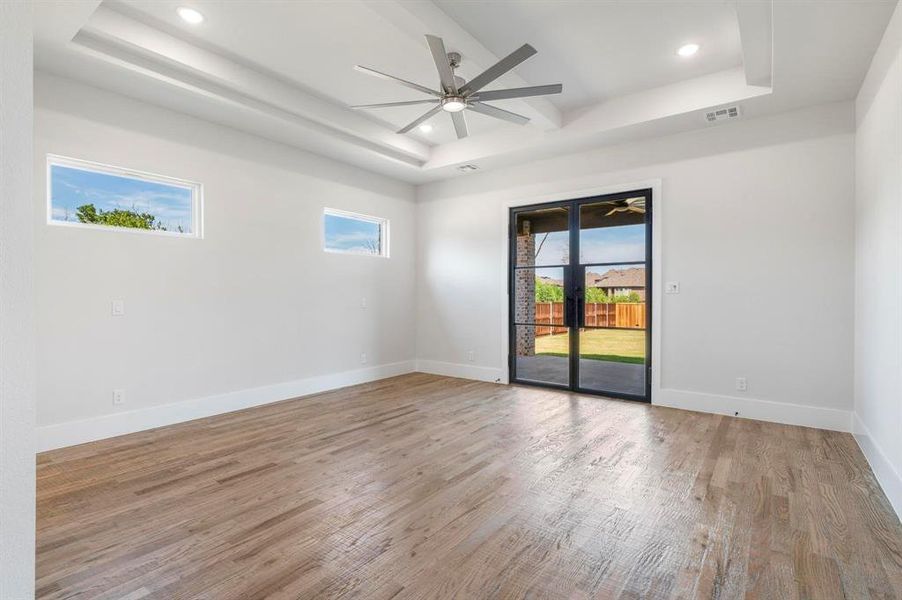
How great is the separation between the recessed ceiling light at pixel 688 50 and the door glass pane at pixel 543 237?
7.31ft

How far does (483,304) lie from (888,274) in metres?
4.33

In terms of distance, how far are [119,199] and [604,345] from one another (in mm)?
5469

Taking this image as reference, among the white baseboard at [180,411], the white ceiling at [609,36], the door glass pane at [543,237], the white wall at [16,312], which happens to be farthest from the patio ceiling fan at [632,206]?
the white wall at [16,312]

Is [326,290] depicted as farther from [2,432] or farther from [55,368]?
[2,432]

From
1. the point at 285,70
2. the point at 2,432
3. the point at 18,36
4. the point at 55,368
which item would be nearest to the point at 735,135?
the point at 285,70

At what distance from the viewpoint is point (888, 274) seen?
9.41ft

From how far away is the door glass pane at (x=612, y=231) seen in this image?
526 centimetres

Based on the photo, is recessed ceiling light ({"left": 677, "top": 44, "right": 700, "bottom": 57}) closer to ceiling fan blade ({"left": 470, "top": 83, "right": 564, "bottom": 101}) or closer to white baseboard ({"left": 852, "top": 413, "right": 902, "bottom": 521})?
ceiling fan blade ({"left": 470, "top": 83, "right": 564, "bottom": 101})

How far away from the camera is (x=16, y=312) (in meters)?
1.09

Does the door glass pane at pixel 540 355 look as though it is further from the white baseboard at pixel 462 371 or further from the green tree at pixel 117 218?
the green tree at pixel 117 218

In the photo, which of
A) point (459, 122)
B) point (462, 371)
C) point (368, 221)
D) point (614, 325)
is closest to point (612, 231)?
point (614, 325)

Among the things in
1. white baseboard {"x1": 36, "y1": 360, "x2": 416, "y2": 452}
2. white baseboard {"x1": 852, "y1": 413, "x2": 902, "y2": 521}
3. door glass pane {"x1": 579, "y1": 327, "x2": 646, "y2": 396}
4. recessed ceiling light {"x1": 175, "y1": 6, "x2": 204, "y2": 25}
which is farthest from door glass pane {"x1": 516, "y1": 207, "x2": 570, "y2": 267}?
recessed ceiling light {"x1": 175, "y1": 6, "x2": 204, "y2": 25}

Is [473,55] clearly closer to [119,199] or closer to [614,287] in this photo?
[614,287]

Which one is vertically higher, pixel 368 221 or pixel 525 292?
pixel 368 221
